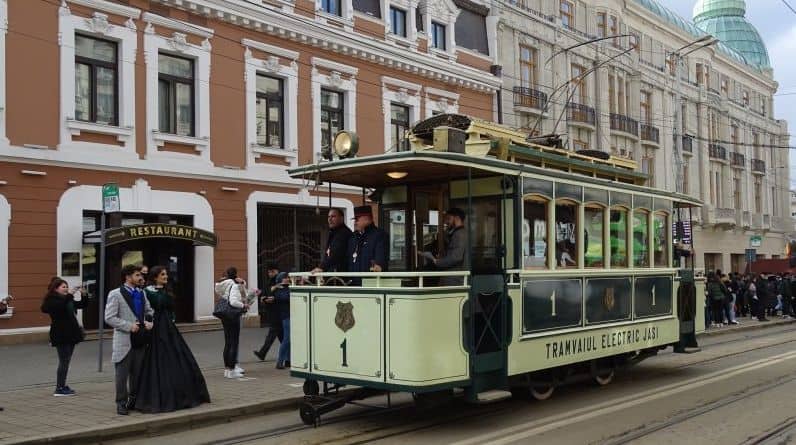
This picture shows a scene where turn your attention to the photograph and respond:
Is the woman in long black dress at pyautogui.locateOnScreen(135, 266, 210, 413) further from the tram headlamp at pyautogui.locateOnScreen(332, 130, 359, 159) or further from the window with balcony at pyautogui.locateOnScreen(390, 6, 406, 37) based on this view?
the window with balcony at pyautogui.locateOnScreen(390, 6, 406, 37)

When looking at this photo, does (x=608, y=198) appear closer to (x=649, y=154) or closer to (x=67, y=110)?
(x=67, y=110)

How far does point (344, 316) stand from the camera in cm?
881

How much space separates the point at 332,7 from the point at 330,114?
9.83 feet

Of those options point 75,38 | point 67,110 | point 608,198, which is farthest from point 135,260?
point 608,198

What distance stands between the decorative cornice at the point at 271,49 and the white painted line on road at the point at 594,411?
44.3 feet

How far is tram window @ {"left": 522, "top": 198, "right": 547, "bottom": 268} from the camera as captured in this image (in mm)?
9633

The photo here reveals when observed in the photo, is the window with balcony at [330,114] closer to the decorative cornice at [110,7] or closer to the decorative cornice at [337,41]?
the decorative cornice at [337,41]

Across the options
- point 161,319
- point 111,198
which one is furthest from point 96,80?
point 161,319

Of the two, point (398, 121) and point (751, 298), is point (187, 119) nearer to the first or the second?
point (398, 121)

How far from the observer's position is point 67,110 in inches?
677

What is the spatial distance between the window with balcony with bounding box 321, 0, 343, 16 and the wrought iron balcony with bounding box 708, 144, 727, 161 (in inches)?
1149

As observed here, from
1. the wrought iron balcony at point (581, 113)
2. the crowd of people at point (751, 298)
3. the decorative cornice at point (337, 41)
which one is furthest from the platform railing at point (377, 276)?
the wrought iron balcony at point (581, 113)

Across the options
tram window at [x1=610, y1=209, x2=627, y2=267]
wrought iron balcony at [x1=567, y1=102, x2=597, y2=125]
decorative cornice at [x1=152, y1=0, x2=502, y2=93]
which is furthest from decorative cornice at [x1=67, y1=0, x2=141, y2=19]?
wrought iron balcony at [x1=567, y1=102, x2=597, y2=125]

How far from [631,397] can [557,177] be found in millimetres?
3137
